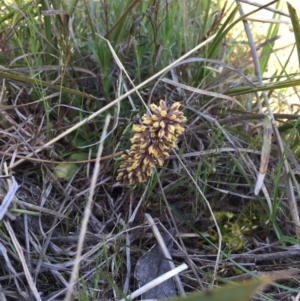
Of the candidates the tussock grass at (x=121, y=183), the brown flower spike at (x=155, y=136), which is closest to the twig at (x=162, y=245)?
the tussock grass at (x=121, y=183)

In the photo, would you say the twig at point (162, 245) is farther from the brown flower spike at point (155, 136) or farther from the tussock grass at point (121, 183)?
the brown flower spike at point (155, 136)

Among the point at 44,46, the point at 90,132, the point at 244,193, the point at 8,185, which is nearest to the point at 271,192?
the point at 244,193

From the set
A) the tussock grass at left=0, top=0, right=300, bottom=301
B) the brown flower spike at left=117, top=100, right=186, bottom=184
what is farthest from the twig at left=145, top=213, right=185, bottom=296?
the brown flower spike at left=117, top=100, right=186, bottom=184

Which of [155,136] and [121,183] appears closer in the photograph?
[155,136]

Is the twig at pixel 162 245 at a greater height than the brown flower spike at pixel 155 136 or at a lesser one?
lesser

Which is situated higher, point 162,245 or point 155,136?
point 155,136

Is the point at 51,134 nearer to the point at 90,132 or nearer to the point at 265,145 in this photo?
the point at 90,132
